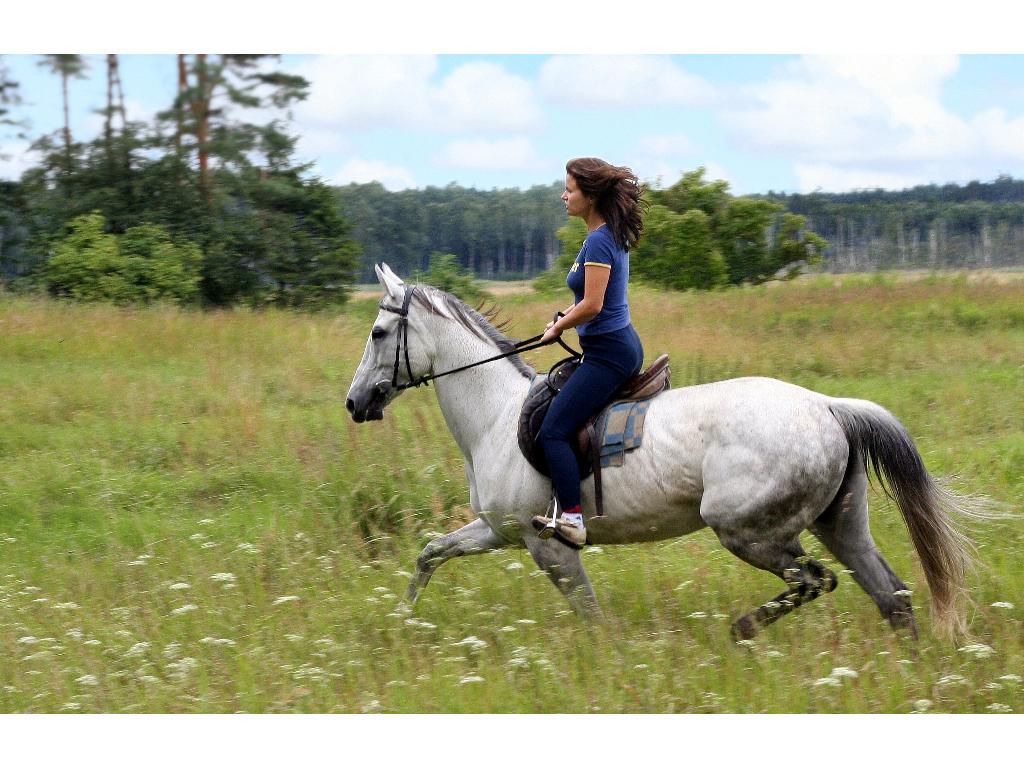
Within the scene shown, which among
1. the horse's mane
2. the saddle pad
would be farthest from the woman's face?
the saddle pad

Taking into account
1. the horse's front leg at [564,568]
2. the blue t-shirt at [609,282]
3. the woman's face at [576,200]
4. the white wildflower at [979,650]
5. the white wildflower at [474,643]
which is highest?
the woman's face at [576,200]

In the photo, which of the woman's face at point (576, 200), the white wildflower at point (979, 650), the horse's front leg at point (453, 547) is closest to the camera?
the white wildflower at point (979, 650)

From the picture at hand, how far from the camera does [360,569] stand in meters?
6.62

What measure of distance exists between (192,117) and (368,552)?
23624 mm

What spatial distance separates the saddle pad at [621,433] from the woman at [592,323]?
0.11 meters

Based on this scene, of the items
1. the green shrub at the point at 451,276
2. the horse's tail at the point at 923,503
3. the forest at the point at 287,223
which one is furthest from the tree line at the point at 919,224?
the horse's tail at the point at 923,503

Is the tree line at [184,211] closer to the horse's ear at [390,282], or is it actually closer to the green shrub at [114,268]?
the green shrub at [114,268]

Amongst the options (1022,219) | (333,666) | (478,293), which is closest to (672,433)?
(333,666)

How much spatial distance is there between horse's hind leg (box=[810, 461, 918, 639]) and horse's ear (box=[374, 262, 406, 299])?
2729mm

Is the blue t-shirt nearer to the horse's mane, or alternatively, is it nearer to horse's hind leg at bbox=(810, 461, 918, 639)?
the horse's mane

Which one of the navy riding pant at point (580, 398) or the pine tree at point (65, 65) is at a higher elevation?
the pine tree at point (65, 65)

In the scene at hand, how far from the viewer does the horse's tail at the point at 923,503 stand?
17.3 feet

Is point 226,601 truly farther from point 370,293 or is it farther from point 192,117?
point 192,117

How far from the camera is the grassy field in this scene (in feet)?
15.4
